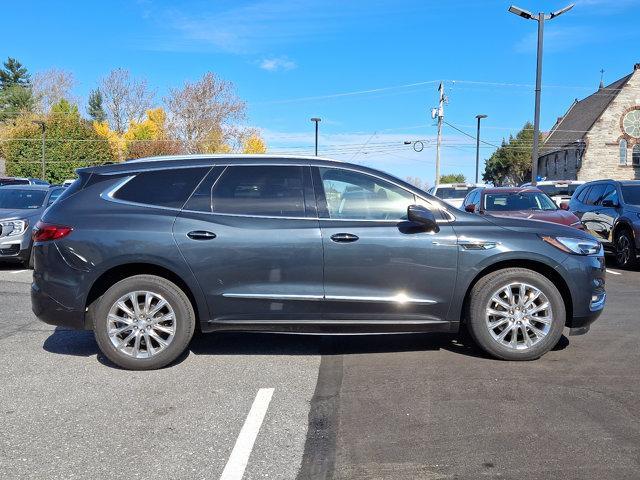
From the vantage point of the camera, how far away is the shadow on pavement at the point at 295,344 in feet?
19.1

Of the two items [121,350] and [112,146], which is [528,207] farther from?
[112,146]

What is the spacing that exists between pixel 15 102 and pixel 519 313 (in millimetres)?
79874

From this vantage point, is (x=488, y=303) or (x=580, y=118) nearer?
(x=488, y=303)

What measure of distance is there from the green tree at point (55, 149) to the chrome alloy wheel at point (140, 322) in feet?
185

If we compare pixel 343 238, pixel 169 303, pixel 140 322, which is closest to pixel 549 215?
pixel 343 238

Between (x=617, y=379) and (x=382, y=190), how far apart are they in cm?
247

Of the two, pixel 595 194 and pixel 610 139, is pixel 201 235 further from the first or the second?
pixel 610 139

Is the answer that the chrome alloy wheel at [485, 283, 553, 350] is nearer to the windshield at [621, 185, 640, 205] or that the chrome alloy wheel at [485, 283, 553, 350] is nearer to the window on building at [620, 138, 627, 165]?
the windshield at [621, 185, 640, 205]

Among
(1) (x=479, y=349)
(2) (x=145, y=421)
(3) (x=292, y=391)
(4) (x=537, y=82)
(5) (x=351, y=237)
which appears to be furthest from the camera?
(4) (x=537, y=82)

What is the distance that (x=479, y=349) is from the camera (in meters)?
5.69

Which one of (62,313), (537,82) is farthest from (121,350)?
(537,82)

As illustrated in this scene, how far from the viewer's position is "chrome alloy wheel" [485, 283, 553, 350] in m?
5.30

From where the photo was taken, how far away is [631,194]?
1199 centimetres

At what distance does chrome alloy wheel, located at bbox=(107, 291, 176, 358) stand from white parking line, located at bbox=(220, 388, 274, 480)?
109cm
